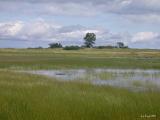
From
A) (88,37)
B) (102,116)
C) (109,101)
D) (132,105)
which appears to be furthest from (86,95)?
(88,37)

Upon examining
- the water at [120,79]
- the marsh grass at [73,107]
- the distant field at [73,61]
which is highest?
the marsh grass at [73,107]

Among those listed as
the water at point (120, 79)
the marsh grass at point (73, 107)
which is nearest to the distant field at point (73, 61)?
the water at point (120, 79)

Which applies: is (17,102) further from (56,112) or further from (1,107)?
(56,112)

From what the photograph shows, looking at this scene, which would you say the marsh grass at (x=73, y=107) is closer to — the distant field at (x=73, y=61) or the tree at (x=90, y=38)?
the distant field at (x=73, y=61)

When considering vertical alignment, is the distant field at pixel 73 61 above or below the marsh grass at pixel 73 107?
below

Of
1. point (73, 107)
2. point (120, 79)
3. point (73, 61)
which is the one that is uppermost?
point (73, 107)

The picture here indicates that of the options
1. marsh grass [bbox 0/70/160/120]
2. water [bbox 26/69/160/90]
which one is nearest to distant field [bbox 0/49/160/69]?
water [bbox 26/69/160/90]

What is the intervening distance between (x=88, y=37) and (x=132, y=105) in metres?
136

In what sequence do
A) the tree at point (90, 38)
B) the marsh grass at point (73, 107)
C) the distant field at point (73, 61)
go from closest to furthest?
the marsh grass at point (73, 107) → the distant field at point (73, 61) → the tree at point (90, 38)

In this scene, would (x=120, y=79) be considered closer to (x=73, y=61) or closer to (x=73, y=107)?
(x=73, y=107)

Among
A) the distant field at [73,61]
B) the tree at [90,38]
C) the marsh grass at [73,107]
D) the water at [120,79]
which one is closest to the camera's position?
the marsh grass at [73,107]

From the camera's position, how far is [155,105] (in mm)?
14406

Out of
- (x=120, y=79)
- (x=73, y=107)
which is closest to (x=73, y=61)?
(x=120, y=79)

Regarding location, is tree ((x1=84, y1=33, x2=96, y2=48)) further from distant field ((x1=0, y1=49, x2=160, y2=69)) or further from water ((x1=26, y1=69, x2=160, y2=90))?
water ((x1=26, y1=69, x2=160, y2=90))
